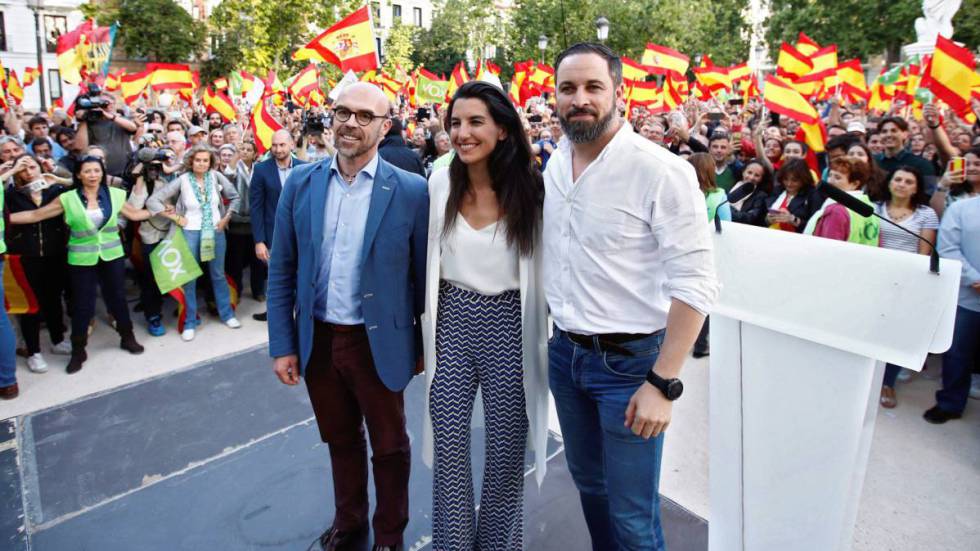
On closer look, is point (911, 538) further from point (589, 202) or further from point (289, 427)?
point (289, 427)

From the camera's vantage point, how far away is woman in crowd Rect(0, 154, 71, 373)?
4.57 meters

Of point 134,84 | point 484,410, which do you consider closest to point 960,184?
point 484,410

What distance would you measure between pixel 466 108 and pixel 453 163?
20cm

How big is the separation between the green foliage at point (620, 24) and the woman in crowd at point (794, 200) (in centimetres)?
3059

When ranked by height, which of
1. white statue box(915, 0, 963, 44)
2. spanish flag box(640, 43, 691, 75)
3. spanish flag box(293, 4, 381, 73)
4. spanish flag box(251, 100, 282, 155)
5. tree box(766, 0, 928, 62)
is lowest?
spanish flag box(251, 100, 282, 155)

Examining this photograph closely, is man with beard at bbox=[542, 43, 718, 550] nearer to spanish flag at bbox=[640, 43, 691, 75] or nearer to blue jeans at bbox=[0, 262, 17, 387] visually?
blue jeans at bbox=[0, 262, 17, 387]

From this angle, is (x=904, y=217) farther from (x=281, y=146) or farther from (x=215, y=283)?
(x=215, y=283)

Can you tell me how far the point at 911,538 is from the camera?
9.42ft

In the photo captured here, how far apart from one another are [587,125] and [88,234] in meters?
4.43

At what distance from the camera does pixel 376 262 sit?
2.31 metres

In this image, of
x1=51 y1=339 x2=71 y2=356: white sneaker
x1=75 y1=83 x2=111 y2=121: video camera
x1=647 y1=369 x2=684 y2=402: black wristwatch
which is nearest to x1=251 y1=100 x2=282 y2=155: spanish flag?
x1=75 y1=83 x2=111 y2=121: video camera

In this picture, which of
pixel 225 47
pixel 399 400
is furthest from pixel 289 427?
pixel 225 47

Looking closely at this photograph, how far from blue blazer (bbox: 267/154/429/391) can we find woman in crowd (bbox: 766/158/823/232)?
3601mm

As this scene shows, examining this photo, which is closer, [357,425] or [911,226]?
[357,425]
